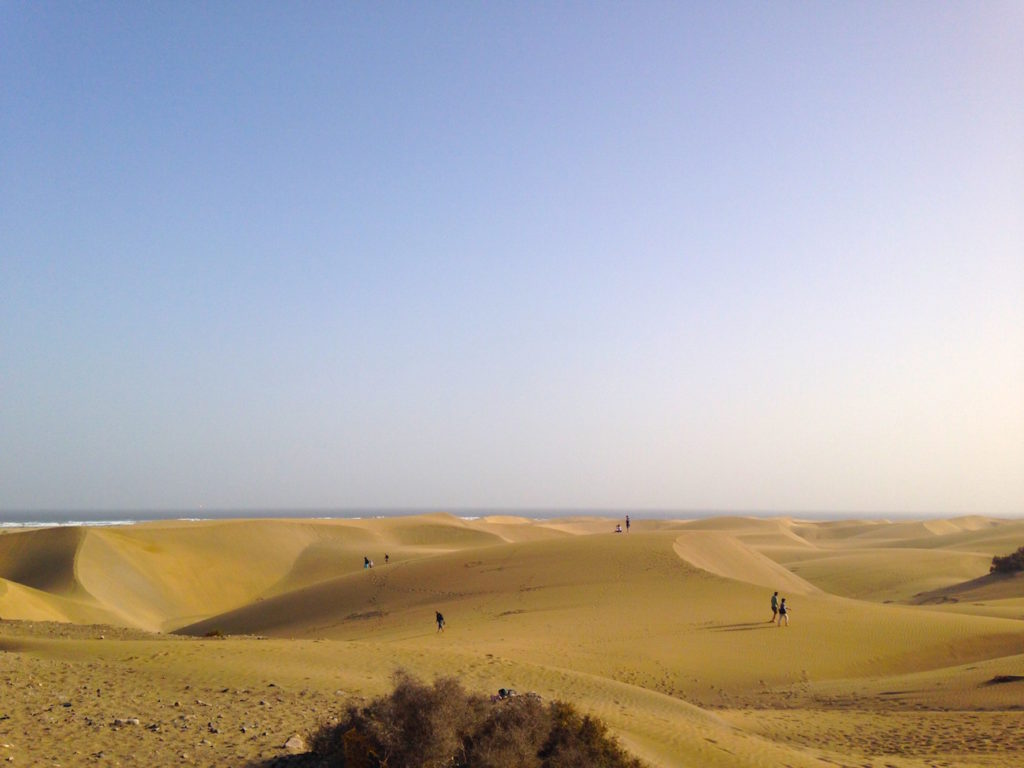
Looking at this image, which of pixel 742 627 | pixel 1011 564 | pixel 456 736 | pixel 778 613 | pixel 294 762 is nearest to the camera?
pixel 456 736

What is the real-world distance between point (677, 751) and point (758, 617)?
644 inches

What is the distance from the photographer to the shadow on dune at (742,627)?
2500 cm

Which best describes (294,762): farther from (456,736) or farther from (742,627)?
(742,627)

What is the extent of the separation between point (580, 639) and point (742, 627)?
224 inches

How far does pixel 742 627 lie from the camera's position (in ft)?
83.0

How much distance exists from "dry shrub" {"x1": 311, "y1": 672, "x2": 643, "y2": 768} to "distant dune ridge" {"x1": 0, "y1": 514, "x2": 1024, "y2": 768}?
1.46 metres

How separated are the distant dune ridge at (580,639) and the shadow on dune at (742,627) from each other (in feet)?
0.42

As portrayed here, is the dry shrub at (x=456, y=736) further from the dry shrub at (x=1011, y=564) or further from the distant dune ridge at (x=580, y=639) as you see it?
the dry shrub at (x=1011, y=564)

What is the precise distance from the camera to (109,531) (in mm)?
50562

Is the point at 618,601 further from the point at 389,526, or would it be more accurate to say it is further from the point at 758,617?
the point at 389,526

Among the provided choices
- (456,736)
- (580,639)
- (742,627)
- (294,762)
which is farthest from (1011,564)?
(294,762)

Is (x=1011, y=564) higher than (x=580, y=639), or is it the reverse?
(x=1011, y=564)

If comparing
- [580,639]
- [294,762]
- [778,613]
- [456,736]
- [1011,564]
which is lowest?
[580,639]

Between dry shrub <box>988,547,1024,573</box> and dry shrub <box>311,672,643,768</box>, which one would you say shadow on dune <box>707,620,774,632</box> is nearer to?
dry shrub <box>311,672,643,768</box>
